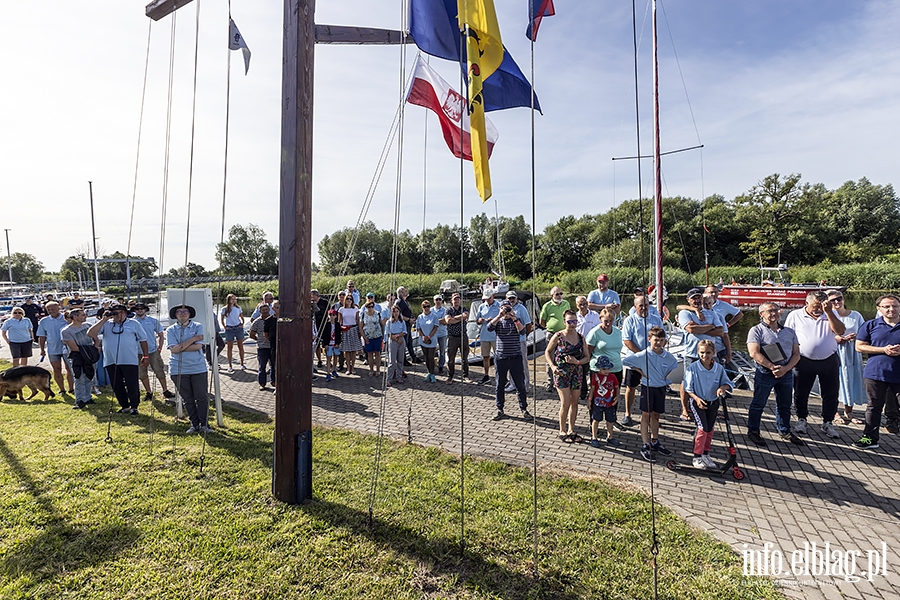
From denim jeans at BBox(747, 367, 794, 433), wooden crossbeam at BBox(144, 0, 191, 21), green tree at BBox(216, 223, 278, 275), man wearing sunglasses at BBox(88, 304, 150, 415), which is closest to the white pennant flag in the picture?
wooden crossbeam at BBox(144, 0, 191, 21)

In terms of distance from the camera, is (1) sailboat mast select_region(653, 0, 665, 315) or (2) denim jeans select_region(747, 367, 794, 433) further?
(1) sailboat mast select_region(653, 0, 665, 315)

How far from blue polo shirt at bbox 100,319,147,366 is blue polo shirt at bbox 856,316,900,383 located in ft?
34.7

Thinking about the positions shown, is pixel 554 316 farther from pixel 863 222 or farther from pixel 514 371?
pixel 863 222

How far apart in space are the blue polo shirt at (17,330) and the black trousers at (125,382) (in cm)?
→ 492

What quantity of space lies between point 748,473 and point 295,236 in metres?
5.46

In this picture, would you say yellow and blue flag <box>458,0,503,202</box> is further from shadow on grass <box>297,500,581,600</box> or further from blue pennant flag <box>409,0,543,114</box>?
shadow on grass <box>297,500,581,600</box>

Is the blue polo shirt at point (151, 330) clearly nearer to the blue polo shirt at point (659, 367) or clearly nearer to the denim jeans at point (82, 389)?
the denim jeans at point (82, 389)

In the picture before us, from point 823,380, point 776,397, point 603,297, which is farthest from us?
point 603,297

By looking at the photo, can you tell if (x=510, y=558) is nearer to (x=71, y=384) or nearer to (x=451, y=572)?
(x=451, y=572)

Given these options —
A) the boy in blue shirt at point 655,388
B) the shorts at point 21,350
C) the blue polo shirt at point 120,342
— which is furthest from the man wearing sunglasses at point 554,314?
the shorts at point 21,350

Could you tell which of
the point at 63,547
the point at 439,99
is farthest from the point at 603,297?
the point at 63,547

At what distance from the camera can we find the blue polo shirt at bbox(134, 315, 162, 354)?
772 cm

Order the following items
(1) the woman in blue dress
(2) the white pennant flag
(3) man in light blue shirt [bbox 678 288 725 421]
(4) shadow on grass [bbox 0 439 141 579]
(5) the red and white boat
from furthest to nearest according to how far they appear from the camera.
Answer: (5) the red and white boat → (1) the woman in blue dress → (3) man in light blue shirt [bbox 678 288 725 421] → (2) the white pennant flag → (4) shadow on grass [bbox 0 439 141 579]

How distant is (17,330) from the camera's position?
9984 mm
